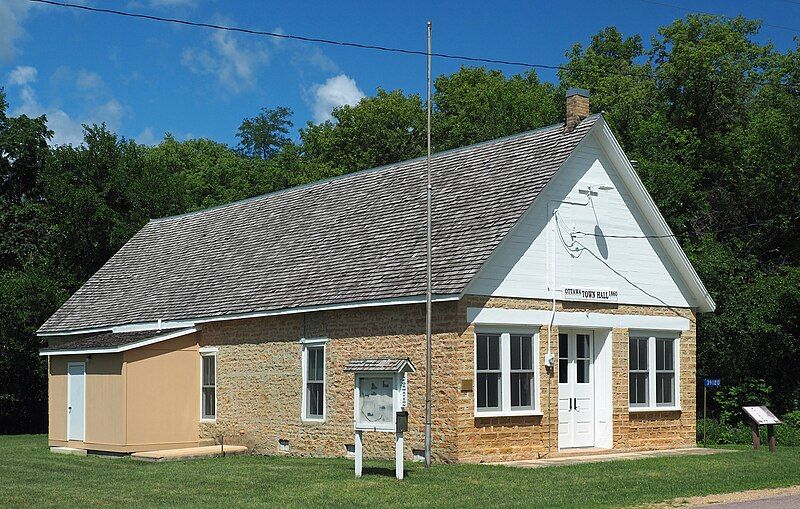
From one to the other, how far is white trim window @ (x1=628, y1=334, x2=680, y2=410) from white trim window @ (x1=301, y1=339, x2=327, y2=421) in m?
6.77

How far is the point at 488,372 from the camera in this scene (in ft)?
68.9

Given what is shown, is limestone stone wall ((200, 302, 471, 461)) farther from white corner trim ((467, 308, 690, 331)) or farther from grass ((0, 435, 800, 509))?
grass ((0, 435, 800, 509))

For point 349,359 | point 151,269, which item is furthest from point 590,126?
point 151,269

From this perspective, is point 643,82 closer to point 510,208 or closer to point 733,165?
point 733,165

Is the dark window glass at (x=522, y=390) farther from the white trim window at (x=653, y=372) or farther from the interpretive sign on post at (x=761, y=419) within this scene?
→ the interpretive sign on post at (x=761, y=419)

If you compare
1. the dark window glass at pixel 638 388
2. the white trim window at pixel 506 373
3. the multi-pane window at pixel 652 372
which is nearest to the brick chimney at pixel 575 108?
the white trim window at pixel 506 373

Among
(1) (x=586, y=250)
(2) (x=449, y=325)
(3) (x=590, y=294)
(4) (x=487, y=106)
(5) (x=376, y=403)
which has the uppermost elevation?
(4) (x=487, y=106)

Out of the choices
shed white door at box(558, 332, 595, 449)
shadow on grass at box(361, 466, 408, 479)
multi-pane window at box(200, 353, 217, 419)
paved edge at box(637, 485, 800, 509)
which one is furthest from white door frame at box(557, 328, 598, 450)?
multi-pane window at box(200, 353, 217, 419)

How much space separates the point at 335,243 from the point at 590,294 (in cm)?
644

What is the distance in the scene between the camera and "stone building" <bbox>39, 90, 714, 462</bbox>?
21125 millimetres

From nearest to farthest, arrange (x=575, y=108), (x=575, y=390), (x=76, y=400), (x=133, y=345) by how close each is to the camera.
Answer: (x=575, y=390) < (x=575, y=108) < (x=133, y=345) < (x=76, y=400)

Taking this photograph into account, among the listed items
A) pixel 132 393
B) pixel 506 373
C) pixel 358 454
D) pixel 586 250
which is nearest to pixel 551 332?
pixel 506 373

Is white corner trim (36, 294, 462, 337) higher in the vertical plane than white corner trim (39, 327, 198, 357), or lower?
higher

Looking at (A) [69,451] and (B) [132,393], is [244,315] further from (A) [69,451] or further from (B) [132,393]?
(A) [69,451]
